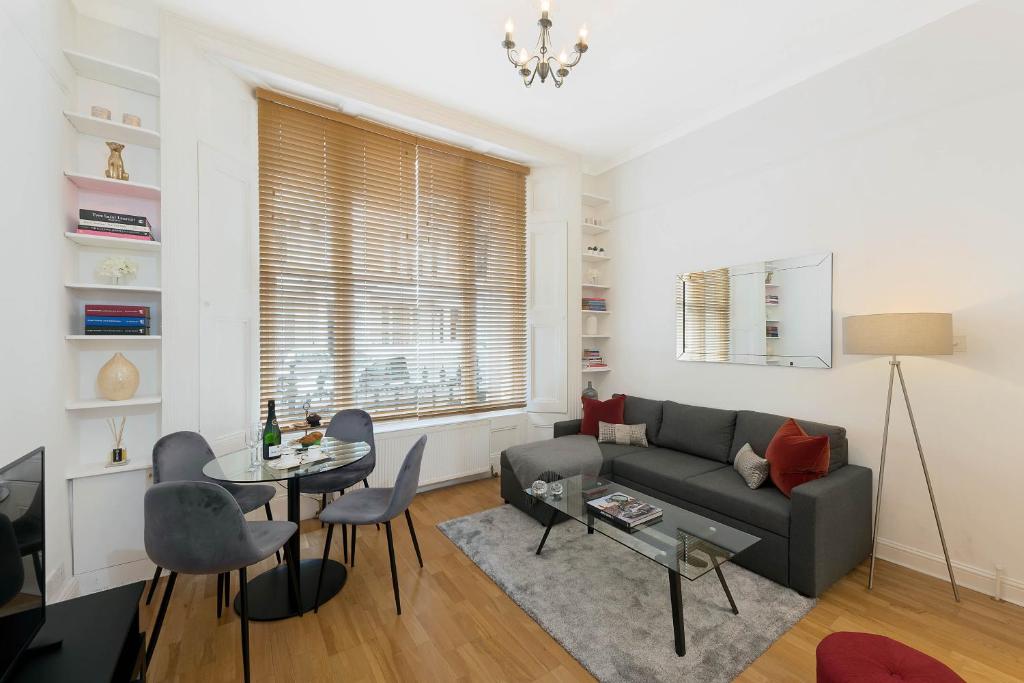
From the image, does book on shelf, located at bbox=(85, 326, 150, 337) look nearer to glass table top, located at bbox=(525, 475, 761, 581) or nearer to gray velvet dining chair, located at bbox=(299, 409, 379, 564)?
gray velvet dining chair, located at bbox=(299, 409, 379, 564)

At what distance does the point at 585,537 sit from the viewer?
9.75 feet

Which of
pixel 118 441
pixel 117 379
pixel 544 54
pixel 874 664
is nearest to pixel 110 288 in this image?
pixel 117 379

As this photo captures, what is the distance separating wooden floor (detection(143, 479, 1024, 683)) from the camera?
5.99ft

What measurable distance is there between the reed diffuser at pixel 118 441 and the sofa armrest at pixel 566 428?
3135mm

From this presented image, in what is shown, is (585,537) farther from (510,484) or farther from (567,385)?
(567,385)

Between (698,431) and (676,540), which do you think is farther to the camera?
(698,431)

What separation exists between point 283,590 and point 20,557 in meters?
1.44

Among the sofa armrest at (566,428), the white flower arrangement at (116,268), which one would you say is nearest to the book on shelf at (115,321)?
the white flower arrangement at (116,268)

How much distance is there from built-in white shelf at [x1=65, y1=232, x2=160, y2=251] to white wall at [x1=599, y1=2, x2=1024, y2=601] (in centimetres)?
419

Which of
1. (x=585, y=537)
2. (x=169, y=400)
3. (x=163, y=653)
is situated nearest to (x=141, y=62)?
(x=169, y=400)

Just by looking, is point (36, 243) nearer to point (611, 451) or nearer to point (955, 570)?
point (611, 451)

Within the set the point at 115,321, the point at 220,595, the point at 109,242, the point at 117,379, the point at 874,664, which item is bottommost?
the point at 220,595

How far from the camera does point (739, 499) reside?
259 centimetres

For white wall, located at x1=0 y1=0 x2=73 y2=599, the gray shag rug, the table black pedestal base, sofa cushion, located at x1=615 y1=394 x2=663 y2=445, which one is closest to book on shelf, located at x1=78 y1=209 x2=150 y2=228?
white wall, located at x1=0 y1=0 x2=73 y2=599
